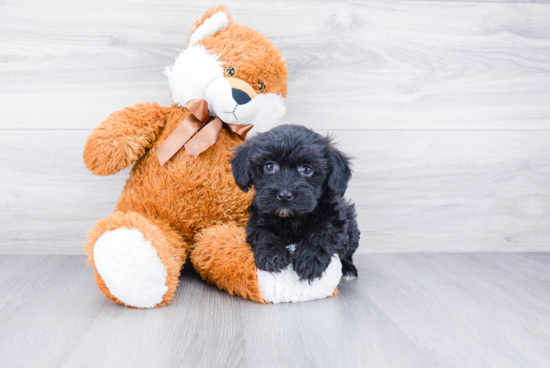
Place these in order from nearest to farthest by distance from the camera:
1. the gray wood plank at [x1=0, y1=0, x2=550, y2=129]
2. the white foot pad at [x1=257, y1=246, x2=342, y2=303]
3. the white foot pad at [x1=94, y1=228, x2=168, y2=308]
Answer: the white foot pad at [x1=94, y1=228, x2=168, y2=308]
the white foot pad at [x1=257, y1=246, x2=342, y2=303]
the gray wood plank at [x1=0, y1=0, x2=550, y2=129]

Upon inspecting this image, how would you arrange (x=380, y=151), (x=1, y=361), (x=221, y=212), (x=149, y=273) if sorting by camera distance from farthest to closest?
(x=380, y=151) → (x=221, y=212) → (x=149, y=273) → (x=1, y=361)

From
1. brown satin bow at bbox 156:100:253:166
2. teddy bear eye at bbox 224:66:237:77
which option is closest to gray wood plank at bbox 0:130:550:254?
brown satin bow at bbox 156:100:253:166

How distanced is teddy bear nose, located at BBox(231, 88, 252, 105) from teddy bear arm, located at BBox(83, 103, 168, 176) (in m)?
0.25

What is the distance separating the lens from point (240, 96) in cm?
118

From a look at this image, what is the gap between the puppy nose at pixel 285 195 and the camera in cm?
96

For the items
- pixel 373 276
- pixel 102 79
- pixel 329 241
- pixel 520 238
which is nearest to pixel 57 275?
pixel 102 79

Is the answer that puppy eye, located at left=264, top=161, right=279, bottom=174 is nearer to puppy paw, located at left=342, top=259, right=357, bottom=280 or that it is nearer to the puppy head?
the puppy head

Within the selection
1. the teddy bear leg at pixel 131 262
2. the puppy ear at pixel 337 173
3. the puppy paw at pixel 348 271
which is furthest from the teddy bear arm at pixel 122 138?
the puppy paw at pixel 348 271

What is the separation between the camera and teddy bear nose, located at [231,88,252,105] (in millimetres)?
1172

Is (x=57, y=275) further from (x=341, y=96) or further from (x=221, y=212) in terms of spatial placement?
(x=341, y=96)

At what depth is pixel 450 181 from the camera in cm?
163

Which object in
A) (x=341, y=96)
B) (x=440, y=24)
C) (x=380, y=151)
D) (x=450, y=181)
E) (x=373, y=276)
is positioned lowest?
(x=373, y=276)

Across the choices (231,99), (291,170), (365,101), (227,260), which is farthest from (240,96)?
(365,101)

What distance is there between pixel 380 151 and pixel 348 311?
74 cm
